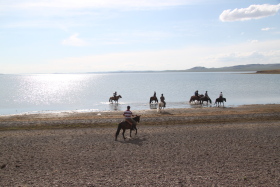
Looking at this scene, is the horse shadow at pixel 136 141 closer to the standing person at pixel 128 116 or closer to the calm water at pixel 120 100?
the standing person at pixel 128 116

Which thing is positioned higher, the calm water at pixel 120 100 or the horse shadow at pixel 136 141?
the calm water at pixel 120 100

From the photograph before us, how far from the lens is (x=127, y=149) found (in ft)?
51.2

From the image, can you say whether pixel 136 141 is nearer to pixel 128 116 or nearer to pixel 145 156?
pixel 128 116


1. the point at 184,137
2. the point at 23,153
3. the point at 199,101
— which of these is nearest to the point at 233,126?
the point at 184,137

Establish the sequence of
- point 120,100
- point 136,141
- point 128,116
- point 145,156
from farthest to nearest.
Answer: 1. point 120,100
2. point 128,116
3. point 136,141
4. point 145,156

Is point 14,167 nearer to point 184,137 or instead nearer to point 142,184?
point 142,184

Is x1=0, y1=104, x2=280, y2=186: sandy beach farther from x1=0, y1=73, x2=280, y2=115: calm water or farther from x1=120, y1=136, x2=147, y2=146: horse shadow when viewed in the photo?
x1=0, y1=73, x2=280, y2=115: calm water

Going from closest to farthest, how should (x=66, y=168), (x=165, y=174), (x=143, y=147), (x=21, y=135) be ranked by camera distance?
(x=165, y=174) < (x=66, y=168) < (x=143, y=147) < (x=21, y=135)

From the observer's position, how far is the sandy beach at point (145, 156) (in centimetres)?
1112

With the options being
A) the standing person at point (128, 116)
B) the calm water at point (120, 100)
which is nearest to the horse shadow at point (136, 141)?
the standing person at point (128, 116)

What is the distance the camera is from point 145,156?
14.2 m

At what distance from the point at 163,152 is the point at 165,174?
10.6ft

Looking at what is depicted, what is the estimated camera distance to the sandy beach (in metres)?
11.1

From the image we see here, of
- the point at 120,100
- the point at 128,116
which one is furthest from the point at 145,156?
the point at 120,100
